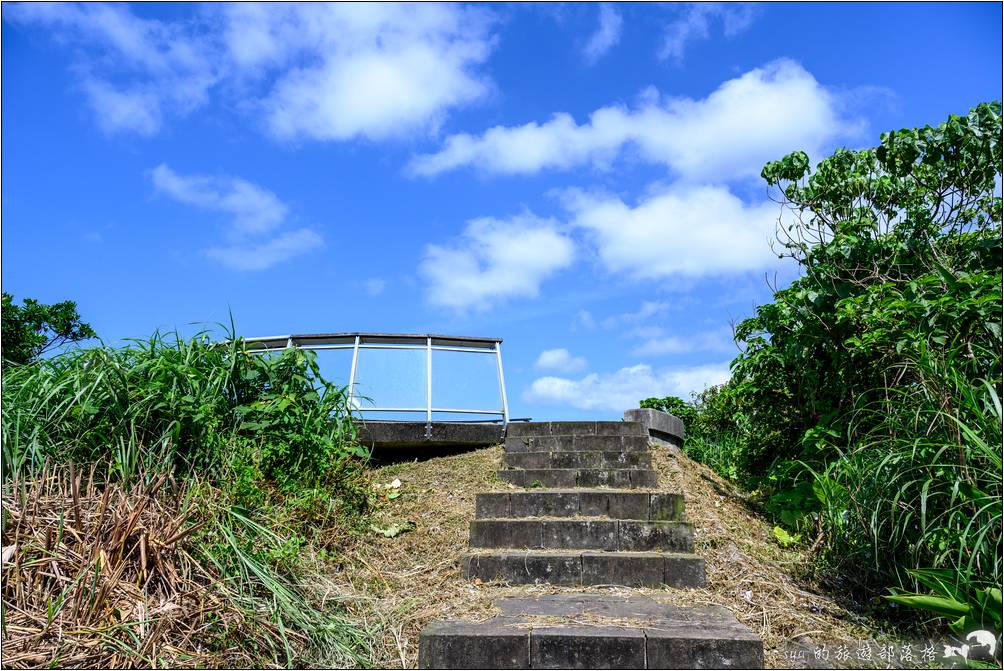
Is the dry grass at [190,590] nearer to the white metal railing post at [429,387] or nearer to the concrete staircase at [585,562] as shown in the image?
the concrete staircase at [585,562]

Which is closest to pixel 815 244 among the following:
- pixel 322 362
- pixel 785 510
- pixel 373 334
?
pixel 785 510

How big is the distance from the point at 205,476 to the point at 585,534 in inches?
105

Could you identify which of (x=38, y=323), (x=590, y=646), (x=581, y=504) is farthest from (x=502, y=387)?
(x=38, y=323)

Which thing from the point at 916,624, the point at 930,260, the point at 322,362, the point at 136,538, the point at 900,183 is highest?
the point at 900,183

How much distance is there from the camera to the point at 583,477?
6434 millimetres

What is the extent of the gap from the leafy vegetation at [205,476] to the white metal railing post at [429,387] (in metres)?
1.69

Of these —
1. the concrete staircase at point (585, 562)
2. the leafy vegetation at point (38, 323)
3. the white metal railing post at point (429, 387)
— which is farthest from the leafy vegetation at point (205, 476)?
the leafy vegetation at point (38, 323)

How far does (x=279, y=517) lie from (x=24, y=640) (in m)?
1.50

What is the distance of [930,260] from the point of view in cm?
637

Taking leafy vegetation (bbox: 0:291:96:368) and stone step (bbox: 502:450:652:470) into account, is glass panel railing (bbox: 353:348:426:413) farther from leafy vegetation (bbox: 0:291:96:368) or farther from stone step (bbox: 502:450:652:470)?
leafy vegetation (bbox: 0:291:96:368)

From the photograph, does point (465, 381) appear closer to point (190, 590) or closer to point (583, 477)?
point (583, 477)

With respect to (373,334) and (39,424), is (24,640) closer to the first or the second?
(39,424)

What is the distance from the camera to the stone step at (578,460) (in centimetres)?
680

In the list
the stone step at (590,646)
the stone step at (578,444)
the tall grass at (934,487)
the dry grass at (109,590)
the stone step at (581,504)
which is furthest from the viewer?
the stone step at (578,444)
